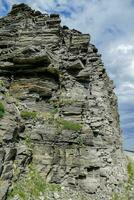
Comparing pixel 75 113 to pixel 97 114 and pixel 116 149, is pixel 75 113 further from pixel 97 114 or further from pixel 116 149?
pixel 116 149

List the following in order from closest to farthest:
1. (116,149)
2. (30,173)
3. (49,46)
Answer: (30,173) < (116,149) < (49,46)

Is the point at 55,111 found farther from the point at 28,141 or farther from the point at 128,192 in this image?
the point at 128,192

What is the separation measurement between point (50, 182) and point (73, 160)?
304 centimetres

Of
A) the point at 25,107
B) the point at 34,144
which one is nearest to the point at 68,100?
the point at 25,107

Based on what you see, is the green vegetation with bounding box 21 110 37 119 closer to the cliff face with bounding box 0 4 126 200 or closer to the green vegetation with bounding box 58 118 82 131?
the cliff face with bounding box 0 4 126 200

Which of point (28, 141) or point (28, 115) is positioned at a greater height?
point (28, 115)

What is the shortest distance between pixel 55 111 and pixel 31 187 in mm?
10774

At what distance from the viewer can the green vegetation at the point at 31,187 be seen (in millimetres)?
26016

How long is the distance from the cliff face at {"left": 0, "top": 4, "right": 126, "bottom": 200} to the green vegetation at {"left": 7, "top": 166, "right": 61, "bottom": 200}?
56 cm

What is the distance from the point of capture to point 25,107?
117 feet

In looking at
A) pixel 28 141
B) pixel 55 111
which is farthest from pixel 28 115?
pixel 55 111

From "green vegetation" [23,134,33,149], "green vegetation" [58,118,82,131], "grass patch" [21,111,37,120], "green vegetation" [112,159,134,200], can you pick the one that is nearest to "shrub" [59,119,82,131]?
"green vegetation" [58,118,82,131]

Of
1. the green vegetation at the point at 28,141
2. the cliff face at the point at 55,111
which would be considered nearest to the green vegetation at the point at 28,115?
the cliff face at the point at 55,111

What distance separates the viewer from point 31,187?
90.2 feet
